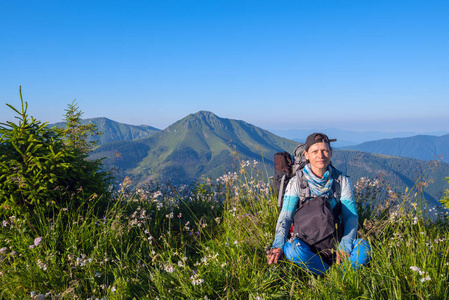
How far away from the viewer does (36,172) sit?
4.51m

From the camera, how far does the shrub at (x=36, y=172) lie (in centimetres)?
434

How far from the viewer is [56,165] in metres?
4.59

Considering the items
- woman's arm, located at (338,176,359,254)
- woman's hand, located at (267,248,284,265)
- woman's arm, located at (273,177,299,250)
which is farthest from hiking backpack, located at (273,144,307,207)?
woman's hand, located at (267,248,284,265)

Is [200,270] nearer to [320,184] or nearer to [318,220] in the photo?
[318,220]

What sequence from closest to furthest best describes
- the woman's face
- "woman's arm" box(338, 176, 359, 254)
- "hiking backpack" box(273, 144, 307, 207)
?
1. "woman's arm" box(338, 176, 359, 254)
2. the woman's face
3. "hiking backpack" box(273, 144, 307, 207)

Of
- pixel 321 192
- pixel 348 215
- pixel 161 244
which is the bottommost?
pixel 161 244

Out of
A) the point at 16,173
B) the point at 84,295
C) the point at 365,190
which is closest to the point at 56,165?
the point at 16,173

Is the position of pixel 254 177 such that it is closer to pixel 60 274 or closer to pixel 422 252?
pixel 422 252

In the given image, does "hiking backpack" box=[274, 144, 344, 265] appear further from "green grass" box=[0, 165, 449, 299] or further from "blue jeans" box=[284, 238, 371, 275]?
"green grass" box=[0, 165, 449, 299]

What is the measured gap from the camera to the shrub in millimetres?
4340

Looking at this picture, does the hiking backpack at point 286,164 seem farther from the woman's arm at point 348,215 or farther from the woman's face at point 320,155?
the woman's arm at point 348,215

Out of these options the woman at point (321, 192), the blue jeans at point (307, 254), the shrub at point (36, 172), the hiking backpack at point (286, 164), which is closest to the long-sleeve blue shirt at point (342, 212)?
the woman at point (321, 192)

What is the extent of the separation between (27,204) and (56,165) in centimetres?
81

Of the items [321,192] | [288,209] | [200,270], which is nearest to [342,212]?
[321,192]
